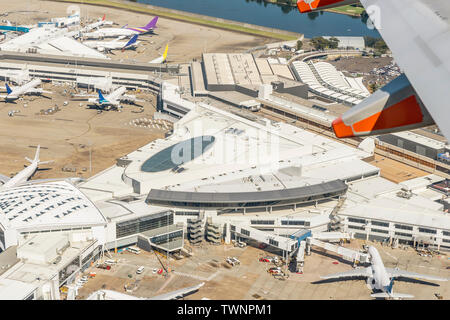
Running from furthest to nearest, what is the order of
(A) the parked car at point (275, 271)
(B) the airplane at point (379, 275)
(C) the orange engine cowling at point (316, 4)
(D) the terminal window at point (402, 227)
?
(D) the terminal window at point (402, 227) → (A) the parked car at point (275, 271) → (B) the airplane at point (379, 275) → (C) the orange engine cowling at point (316, 4)

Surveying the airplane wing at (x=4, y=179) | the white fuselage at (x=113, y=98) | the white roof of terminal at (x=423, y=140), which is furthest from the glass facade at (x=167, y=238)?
the white fuselage at (x=113, y=98)

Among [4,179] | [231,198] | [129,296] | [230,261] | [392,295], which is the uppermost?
[231,198]

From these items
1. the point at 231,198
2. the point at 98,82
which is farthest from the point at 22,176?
the point at 98,82

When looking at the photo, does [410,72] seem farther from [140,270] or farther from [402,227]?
[402,227]

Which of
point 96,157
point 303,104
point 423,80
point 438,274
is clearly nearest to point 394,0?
point 423,80

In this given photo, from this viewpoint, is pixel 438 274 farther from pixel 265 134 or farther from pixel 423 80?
pixel 423 80

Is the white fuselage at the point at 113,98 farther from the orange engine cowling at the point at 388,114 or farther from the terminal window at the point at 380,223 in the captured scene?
the orange engine cowling at the point at 388,114
